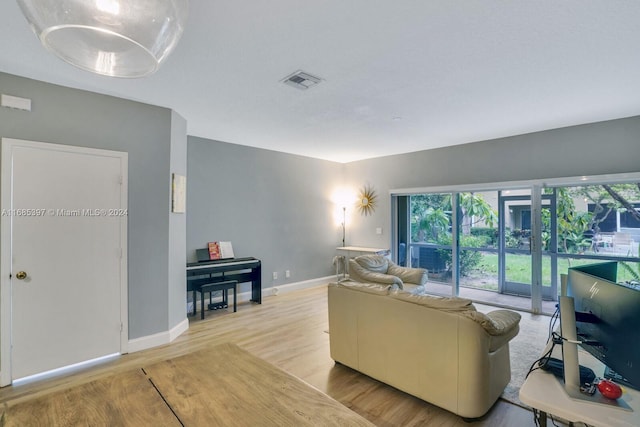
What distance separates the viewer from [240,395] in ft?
3.42

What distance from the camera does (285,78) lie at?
107 inches

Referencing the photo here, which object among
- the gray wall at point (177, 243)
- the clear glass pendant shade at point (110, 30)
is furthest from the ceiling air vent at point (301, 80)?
the clear glass pendant shade at point (110, 30)

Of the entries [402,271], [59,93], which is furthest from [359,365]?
[59,93]

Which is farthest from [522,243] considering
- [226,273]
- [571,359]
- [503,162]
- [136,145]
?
[136,145]

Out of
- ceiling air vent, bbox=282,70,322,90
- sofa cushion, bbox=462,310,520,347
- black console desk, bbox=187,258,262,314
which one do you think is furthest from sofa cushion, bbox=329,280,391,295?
black console desk, bbox=187,258,262,314

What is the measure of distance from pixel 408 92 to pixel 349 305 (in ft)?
6.98

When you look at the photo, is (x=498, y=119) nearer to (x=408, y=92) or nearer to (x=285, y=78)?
(x=408, y=92)

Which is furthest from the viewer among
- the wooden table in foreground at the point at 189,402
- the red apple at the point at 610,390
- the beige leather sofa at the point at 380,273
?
the beige leather sofa at the point at 380,273

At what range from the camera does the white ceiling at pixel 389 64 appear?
186 cm

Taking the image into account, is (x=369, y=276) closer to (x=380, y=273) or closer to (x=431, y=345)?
(x=380, y=273)

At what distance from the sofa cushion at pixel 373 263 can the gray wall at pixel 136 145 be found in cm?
259

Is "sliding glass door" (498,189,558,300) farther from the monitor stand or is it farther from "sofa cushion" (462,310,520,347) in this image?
the monitor stand

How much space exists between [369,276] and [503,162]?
110 inches

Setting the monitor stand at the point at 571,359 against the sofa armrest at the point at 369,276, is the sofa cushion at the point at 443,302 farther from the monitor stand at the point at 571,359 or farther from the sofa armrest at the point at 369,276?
the sofa armrest at the point at 369,276
